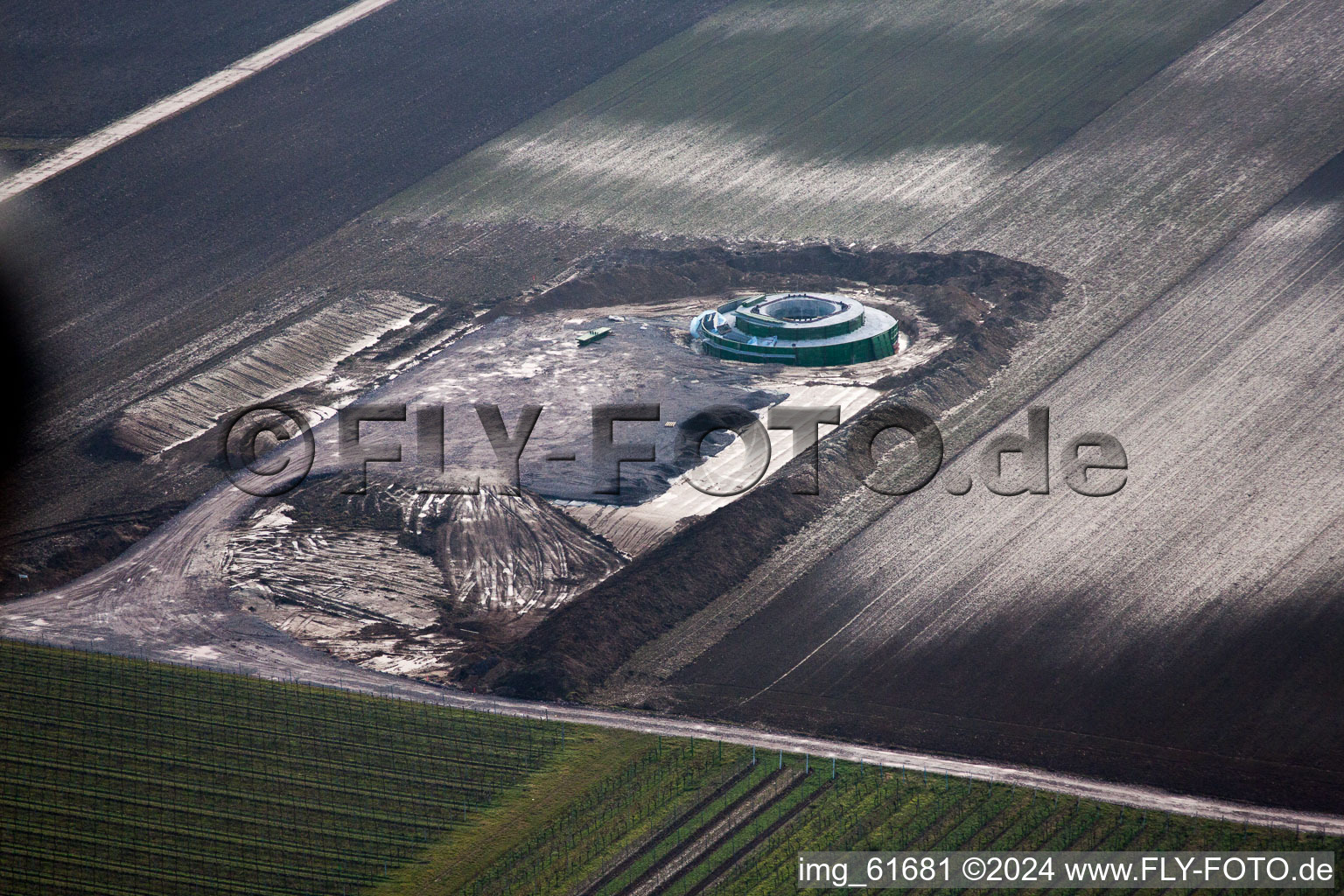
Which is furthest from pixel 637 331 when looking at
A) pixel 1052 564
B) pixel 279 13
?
pixel 279 13

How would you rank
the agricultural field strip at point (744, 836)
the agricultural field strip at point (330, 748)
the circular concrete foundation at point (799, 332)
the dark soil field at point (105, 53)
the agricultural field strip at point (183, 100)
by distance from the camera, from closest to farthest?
the agricultural field strip at point (744, 836) < the agricultural field strip at point (330, 748) < the circular concrete foundation at point (799, 332) < the agricultural field strip at point (183, 100) < the dark soil field at point (105, 53)

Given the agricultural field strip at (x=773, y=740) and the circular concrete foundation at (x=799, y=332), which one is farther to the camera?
the circular concrete foundation at (x=799, y=332)

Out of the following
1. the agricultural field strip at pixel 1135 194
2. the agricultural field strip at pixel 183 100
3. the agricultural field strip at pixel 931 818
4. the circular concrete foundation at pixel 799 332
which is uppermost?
the agricultural field strip at pixel 183 100

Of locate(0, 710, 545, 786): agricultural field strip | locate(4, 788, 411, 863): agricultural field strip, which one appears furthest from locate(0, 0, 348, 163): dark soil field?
locate(4, 788, 411, 863): agricultural field strip

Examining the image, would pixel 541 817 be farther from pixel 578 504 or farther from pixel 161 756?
pixel 578 504

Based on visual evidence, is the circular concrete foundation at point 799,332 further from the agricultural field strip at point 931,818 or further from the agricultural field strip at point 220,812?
the agricultural field strip at point 931,818

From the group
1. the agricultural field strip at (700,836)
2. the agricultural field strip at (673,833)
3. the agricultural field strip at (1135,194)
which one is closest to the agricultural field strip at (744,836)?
the agricultural field strip at (700,836)

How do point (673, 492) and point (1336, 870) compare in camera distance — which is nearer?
point (1336, 870)

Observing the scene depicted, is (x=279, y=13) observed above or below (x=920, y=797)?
above

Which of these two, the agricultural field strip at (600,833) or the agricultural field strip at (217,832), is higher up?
the agricultural field strip at (217,832)
